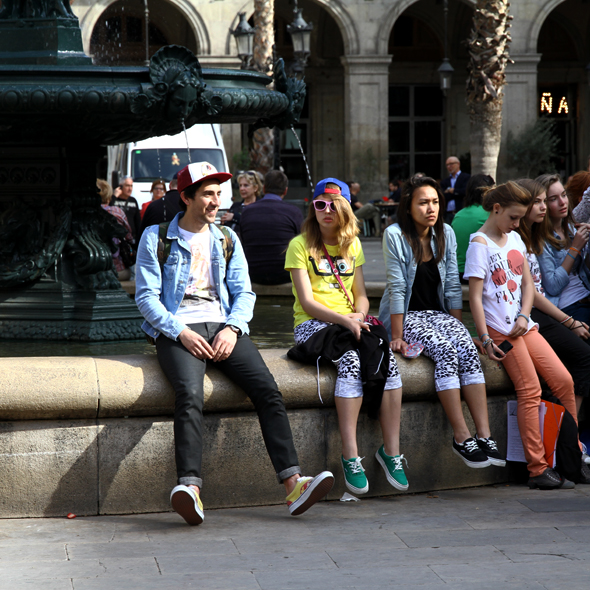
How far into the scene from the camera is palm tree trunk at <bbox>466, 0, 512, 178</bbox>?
65.7 ft

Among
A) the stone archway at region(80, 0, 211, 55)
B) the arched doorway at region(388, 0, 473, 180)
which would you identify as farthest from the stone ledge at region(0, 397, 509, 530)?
the arched doorway at region(388, 0, 473, 180)

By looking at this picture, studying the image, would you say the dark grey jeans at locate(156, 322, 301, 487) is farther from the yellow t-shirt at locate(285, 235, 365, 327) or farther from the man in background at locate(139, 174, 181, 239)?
the man in background at locate(139, 174, 181, 239)

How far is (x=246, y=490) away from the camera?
4957mm

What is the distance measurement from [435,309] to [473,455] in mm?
914

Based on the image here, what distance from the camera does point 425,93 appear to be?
34.3 m

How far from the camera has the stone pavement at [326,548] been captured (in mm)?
3848

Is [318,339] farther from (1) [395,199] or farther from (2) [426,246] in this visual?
(1) [395,199]

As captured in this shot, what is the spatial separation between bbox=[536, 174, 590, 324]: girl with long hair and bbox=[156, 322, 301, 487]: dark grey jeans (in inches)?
84.9

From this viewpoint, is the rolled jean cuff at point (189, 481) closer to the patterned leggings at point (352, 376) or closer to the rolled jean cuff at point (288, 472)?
the rolled jean cuff at point (288, 472)

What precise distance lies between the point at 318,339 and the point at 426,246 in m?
0.97

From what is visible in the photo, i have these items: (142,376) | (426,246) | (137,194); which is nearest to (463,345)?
(426,246)

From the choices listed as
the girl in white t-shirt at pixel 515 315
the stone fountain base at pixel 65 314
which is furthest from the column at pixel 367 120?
the girl in white t-shirt at pixel 515 315

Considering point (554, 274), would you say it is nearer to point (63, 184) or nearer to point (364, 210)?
point (63, 184)

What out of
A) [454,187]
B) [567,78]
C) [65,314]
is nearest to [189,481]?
[65,314]
